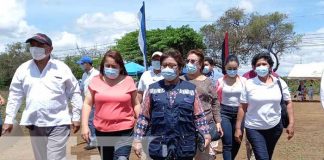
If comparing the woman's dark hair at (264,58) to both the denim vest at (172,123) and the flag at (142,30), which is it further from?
the flag at (142,30)

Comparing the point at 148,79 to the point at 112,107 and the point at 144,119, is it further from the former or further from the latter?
the point at 144,119

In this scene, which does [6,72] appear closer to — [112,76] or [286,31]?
[286,31]

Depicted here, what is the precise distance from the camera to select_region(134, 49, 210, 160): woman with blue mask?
4621 mm

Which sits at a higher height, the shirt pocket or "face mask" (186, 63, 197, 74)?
"face mask" (186, 63, 197, 74)

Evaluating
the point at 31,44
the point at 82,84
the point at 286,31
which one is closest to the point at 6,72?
the point at 286,31

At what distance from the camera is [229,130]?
710 centimetres

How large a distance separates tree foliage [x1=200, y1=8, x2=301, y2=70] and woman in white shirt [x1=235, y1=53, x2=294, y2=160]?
4787 cm

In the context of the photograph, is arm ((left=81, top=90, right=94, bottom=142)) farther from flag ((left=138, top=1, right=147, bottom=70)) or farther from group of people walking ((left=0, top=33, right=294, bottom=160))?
flag ((left=138, top=1, right=147, bottom=70))

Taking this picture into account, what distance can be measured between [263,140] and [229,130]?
1084 millimetres

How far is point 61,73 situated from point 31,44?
45cm

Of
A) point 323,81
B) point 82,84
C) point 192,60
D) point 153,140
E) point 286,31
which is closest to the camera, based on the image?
point 153,140

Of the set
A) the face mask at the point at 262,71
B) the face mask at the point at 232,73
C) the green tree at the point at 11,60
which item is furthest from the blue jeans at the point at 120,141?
the green tree at the point at 11,60

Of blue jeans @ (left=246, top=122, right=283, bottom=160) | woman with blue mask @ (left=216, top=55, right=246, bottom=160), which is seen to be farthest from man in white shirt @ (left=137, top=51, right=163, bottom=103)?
blue jeans @ (left=246, top=122, right=283, bottom=160)

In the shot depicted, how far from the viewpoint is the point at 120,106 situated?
17.9 ft
